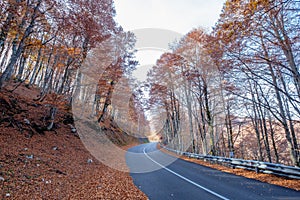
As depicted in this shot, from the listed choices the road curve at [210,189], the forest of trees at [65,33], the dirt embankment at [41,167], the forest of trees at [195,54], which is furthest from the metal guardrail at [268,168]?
the forest of trees at [65,33]

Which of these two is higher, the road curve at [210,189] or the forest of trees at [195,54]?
the forest of trees at [195,54]

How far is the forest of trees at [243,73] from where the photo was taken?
4.76 metres

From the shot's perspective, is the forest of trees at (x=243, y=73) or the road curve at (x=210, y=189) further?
the forest of trees at (x=243, y=73)

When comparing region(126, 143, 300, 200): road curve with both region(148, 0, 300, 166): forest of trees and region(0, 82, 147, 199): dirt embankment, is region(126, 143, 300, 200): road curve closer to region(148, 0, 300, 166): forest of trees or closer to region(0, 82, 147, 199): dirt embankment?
region(0, 82, 147, 199): dirt embankment

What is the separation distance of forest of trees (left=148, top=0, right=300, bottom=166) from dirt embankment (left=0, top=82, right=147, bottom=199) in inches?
233

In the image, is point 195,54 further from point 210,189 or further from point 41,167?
point 41,167

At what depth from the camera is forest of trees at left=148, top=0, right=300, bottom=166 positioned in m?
4.76

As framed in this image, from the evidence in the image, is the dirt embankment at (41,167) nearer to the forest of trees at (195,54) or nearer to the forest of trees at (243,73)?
the forest of trees at (195,54)

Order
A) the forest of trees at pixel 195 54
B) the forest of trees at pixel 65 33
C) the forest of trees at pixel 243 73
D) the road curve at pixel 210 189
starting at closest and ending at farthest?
the road curve at pixel 210 189
the forest of trees at pixel 243 73
the forest of trees at pixel 195 54
the forest of trees at pixel 65 33

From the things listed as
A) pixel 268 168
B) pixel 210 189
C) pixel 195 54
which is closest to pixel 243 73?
pixel 268 168

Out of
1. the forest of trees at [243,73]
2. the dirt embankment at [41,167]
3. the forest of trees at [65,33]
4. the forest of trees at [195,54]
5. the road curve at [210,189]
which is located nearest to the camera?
the dirt embankment at [41,167]

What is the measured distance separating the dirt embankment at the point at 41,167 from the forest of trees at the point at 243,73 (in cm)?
593

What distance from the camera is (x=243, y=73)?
7637 millimetres

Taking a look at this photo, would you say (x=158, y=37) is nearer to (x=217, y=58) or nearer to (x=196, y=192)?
(x=217, y=58)
